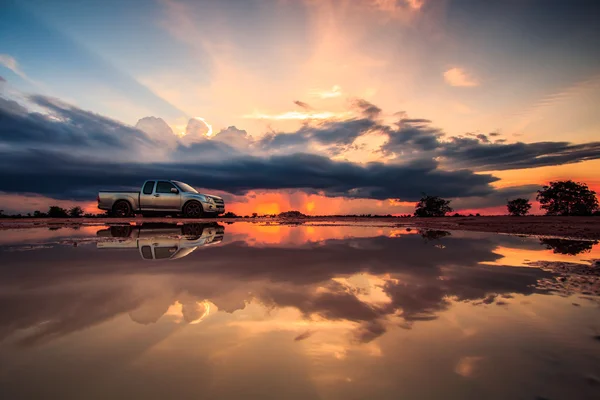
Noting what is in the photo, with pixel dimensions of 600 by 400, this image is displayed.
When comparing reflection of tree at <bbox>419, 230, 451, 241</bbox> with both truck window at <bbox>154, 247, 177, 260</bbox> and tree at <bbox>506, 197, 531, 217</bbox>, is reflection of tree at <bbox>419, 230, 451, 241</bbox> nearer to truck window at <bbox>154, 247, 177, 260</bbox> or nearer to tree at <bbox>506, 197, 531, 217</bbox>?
truck window at <bbox>154, 247, 177, 260</bbox>

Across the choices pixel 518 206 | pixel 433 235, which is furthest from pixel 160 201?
pixel 518 206

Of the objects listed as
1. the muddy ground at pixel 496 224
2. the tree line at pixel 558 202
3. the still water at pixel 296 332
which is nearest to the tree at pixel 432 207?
the tree line at pixel 558 202

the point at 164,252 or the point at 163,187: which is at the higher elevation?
the point at 163,187

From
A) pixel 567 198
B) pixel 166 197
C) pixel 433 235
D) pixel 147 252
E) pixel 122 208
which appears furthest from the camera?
pixel 567 198

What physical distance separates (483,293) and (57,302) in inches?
161

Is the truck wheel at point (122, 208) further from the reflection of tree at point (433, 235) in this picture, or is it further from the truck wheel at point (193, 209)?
the reflection of tree at point (433, 235)

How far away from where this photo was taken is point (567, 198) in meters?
38.5

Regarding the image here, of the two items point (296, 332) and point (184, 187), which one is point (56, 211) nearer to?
point (184, 187)

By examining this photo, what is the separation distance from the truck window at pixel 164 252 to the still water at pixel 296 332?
74 cm

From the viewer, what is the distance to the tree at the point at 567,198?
36.2 m

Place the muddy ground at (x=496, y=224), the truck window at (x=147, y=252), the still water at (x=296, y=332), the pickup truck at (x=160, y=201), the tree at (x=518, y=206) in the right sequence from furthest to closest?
the tree at (x=518, y=206) → the pickup truck at (x=160, y=201) → the muddy ground at (x=496, y=224) → the truck window at (x=147, y=252) → the still water at (x=296, y=332)

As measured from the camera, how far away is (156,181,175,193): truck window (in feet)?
55.2

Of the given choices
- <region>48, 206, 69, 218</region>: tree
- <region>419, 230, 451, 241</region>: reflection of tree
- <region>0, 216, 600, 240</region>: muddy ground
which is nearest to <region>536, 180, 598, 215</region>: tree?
<region>0, 216, 600, 240</region>: muddy ground

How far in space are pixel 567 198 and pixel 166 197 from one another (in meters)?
46.1
